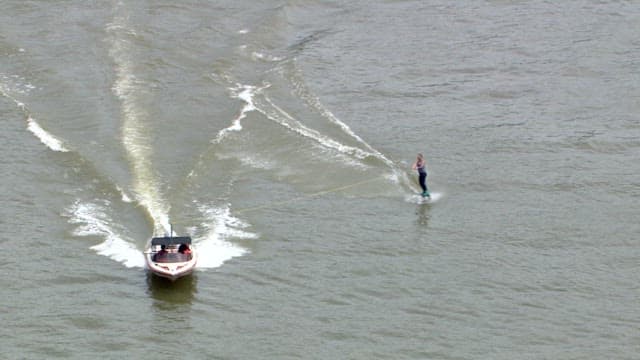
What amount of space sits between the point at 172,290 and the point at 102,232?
5152mm

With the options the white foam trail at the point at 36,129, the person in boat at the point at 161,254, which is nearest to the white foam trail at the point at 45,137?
the white foam trail at the point at 36,129

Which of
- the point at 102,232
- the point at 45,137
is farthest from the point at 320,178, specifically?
the point at 45,137

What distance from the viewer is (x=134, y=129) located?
51.1 meters

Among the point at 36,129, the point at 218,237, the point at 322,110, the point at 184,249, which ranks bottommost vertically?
the point at 322,110

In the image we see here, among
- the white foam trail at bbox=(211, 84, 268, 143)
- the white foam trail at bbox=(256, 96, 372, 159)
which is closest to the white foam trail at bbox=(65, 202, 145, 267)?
the white foam trail at bbox=(211, 84, 268, 143)

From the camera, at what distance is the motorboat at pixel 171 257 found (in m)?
38.4

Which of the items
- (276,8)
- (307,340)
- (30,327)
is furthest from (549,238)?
(276,8)

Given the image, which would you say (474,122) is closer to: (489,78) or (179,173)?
(489,78)

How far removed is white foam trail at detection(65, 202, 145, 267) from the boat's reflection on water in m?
1.30

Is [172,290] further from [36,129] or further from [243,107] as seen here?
[243,107]

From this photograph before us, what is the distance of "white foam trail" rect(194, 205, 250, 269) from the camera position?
40625mm

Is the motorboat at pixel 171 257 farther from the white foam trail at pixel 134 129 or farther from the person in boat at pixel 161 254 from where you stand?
the white foam trail at pixel 134 129

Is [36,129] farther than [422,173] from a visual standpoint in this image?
Yes

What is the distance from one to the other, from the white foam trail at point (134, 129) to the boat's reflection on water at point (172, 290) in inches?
142
